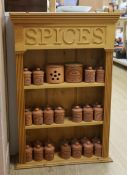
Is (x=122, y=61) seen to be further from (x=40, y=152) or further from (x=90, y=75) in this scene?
Result: (x=40, y=152)

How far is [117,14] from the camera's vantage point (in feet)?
6.23

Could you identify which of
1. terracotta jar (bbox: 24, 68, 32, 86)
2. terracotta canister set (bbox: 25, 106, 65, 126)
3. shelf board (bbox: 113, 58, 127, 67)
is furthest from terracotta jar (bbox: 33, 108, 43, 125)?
shelf board (bbox: 113, 58, 127, 67)

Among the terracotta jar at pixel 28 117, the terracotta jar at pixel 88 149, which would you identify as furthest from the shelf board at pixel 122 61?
the terracotta jar at pixel 28 117

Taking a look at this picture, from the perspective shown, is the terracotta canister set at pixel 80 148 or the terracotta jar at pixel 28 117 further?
the terracotta canister set at pixel 80 148

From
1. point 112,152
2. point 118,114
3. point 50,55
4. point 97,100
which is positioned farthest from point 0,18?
point 118,114

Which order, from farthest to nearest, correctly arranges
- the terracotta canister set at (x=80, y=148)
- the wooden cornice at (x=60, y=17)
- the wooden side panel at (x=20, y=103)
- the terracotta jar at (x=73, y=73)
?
the terracotta canister set at (x=80, y=148), the terracotta jar at (x=73, y=73), the wooden side panel at (x=20, y=103), the wooden cornice at (x=60, y=17)

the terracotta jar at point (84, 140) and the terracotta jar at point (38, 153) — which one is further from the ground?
the terracotta jar at point (84, 140)

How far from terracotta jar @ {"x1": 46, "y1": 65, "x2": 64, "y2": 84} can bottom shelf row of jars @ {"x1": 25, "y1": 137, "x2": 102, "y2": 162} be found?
0.49 m

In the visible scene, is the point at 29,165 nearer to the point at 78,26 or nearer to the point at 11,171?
the point at 11,171

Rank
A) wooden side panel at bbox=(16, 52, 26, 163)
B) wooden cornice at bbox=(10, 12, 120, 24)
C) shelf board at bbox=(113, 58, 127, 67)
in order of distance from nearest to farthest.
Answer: wooden cornice at bbox=(10, 12, 120, 24), wooden side panel at bbox=(16, 52, 26, 163), shelf board at bbox=(113, 58, 127, 67)

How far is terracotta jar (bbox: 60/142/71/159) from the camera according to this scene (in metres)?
2.13

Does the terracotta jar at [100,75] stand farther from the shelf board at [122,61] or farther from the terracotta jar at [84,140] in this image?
the shelf board at [122,61]

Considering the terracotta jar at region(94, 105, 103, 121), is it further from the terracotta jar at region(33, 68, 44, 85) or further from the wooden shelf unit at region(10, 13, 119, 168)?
the terracotta jar at region(33, 68, 44, 85)

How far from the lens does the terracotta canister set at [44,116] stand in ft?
6.72
